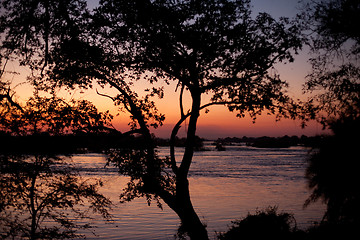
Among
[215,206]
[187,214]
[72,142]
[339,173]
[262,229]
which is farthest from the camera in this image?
[215,206]

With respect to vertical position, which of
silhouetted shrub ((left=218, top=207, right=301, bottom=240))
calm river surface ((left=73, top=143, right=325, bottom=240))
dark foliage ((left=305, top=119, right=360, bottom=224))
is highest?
dark foliage ((left=305, top=119, right=360, bottom=224))

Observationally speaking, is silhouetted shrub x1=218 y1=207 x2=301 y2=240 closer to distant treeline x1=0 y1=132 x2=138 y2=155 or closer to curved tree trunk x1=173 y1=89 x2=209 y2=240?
curved tree trunk x1=173 y1=89 x2=209 y2=240

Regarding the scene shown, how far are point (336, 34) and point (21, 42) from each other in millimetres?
11423

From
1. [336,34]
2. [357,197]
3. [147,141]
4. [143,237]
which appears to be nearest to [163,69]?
[147,141]

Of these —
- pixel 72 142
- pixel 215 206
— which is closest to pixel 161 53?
pixel 72 142

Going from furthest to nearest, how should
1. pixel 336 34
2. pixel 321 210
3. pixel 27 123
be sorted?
1. pixel 321 210
2. pixel 27 123
3. pixel 336 34

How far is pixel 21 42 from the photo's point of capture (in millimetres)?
12305

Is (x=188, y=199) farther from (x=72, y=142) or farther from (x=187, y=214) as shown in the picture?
(x=72, y=142)

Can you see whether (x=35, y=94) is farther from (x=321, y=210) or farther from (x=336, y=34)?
(x=321, y=210)

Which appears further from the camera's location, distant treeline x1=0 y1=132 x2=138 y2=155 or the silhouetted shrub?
distant treeline x1=0 y1=132 x2=138 y2=155

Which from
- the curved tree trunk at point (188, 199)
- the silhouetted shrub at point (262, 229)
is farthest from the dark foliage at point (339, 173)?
the curved tree trunk at point (188, 199)

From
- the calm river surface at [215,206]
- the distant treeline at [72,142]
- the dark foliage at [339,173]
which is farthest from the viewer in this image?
the calm river surface at [215,206]

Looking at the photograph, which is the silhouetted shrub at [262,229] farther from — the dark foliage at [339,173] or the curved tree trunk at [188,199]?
the dark foliage at [339,173]

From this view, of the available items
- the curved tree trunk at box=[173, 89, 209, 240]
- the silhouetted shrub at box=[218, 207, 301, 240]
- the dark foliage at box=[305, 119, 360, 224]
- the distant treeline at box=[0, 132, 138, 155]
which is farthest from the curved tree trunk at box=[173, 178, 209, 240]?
the dark foliage at box=[305, 119, 360, 224]
